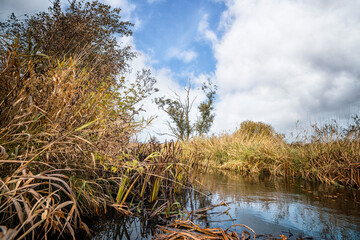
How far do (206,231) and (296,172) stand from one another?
5.46 m

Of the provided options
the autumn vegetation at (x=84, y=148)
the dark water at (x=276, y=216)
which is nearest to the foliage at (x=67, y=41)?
the autumn vegetation at (x=84, y=148)

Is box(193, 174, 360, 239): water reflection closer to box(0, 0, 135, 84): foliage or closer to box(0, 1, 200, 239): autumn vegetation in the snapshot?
box(0, 1, 200, 239): autumn vegetation

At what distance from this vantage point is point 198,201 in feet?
8.29

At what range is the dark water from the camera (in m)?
1.62

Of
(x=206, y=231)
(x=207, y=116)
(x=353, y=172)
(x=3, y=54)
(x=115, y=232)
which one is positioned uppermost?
(x=207, y=116)

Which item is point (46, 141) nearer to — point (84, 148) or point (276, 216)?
point (84, 148)

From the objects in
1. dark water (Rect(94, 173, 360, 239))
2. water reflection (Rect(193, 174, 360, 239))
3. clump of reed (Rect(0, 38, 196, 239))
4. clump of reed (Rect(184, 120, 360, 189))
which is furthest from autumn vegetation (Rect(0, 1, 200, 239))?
clump of reed (Rect(184, 120, 360, 189))

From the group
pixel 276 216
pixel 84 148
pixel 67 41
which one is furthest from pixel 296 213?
pixel 67 41

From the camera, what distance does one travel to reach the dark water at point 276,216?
162 centimetres

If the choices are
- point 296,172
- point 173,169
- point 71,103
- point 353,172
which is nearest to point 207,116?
point 296,172

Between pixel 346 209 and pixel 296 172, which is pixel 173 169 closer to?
pixel 346 209

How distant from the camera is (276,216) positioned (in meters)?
2.06

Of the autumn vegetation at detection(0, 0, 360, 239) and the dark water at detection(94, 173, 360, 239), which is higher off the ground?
the autumn vegetation at detection(0, 0, 360, 239)

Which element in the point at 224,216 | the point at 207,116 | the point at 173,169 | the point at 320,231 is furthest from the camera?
the point at 207,116
